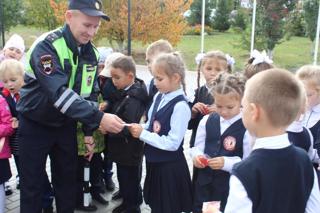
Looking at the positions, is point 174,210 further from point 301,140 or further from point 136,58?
point 136,58

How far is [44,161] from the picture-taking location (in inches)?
132

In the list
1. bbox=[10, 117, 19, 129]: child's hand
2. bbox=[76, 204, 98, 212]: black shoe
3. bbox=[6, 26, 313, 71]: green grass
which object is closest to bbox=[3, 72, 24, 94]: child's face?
bbox=[10, 117, 19, 129]: child's hand

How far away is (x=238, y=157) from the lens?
276cm

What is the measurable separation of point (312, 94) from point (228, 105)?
799 millimetres

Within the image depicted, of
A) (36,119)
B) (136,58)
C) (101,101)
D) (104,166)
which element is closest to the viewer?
(36,119)

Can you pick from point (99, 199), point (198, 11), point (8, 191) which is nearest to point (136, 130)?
point (99, 199)

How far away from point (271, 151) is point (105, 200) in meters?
2.84

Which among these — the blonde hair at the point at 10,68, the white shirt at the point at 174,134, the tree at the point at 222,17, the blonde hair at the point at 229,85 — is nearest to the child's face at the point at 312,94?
the blonde hair at the point at 229,85

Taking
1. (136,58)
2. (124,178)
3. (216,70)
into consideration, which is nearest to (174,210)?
(124,178)

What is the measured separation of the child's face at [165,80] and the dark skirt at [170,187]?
614 millimetres

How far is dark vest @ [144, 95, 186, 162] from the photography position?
3.19 meters

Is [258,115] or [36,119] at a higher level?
[258,115]

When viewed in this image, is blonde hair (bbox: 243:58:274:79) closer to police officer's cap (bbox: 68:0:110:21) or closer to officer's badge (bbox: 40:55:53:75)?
police officer's cap (bbox: 68:0:110:21)

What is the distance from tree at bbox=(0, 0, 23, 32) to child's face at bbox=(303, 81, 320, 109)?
19257 millimetres
